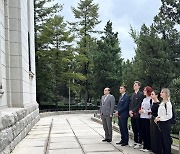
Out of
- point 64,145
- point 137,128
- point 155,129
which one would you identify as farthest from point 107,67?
point 155,129

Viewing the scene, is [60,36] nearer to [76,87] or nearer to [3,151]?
[76,87]

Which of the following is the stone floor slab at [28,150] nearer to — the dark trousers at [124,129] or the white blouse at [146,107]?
the dark trousers at [124,129]

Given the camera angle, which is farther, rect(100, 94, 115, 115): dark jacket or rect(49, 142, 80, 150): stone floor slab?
rect(100, 94, 115, 115): dark jacket

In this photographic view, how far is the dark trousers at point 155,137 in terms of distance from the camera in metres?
8.09

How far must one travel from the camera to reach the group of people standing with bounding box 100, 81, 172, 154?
7.77 metres

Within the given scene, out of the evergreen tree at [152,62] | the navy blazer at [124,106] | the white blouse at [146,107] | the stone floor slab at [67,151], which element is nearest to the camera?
the white blouse at [146,107]

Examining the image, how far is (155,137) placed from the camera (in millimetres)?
8234

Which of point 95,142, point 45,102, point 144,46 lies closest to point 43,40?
point 45,102

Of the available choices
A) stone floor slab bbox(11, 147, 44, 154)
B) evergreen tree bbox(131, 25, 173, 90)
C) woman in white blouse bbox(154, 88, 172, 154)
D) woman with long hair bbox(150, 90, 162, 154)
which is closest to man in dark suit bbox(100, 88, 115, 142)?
stone floor slab bbox(11, 147, 44, 154)

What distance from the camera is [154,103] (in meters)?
8.38

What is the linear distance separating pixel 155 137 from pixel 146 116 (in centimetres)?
98

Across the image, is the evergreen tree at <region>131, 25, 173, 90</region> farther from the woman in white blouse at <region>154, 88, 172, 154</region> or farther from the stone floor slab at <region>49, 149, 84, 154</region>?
the woman in white blouse at <region>154, 88, 172, 154</region>

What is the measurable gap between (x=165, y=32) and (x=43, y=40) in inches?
756

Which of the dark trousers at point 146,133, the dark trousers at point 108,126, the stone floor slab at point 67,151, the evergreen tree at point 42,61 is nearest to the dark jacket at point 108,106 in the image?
the dark trousers at point 108,126
